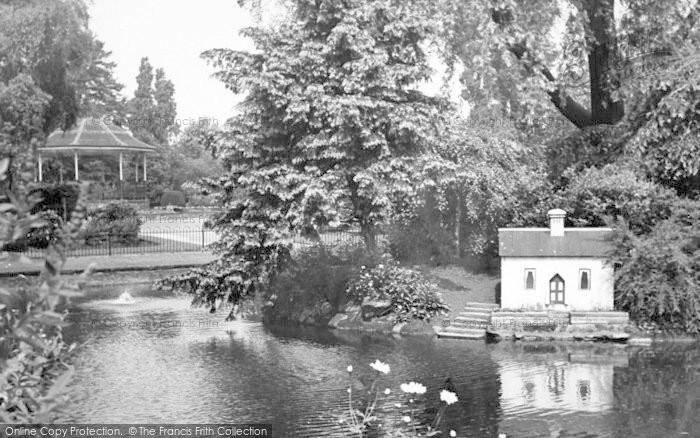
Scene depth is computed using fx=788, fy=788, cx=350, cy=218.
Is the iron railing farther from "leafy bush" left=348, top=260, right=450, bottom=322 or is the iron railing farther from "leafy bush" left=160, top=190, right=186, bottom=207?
"leafy bush" left=160, top=190, right=186, bottom=207

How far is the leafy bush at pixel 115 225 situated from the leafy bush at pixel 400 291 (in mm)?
20672

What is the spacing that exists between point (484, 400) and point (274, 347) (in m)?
8.36

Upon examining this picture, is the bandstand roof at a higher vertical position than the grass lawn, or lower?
higher

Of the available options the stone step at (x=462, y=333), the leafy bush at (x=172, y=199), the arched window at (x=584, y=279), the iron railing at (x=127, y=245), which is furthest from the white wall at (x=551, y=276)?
the leafy bush at (x=172, y=199)

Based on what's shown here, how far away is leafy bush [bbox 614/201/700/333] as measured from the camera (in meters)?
24.4

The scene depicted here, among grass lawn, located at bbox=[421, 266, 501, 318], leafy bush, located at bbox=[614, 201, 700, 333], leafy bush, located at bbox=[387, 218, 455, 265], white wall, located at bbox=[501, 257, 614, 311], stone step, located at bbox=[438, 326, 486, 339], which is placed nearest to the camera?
leafy bush, located at bbox=[614, 201, 700, 333]

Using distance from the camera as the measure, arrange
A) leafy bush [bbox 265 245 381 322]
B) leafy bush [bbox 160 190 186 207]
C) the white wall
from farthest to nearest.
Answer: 1. leafy bush [bbox 160 190 186 207]
2. leafy bush [bbox 265 245 381 322]
3. the white wall

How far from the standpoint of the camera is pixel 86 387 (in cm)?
1877

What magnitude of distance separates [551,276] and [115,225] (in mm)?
29221

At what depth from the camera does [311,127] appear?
2812 cm

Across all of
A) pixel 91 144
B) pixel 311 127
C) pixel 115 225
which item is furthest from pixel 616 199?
pixel 91 144

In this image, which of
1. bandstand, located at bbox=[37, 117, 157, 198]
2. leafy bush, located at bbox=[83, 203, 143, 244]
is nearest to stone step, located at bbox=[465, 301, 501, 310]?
leafy bush, located at bbox=[83, 203, 143, 244]

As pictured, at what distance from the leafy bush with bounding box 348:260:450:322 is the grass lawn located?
0.88 metres

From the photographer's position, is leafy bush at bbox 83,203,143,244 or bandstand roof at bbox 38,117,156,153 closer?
leafy bush at bbox 83,203,143,244
